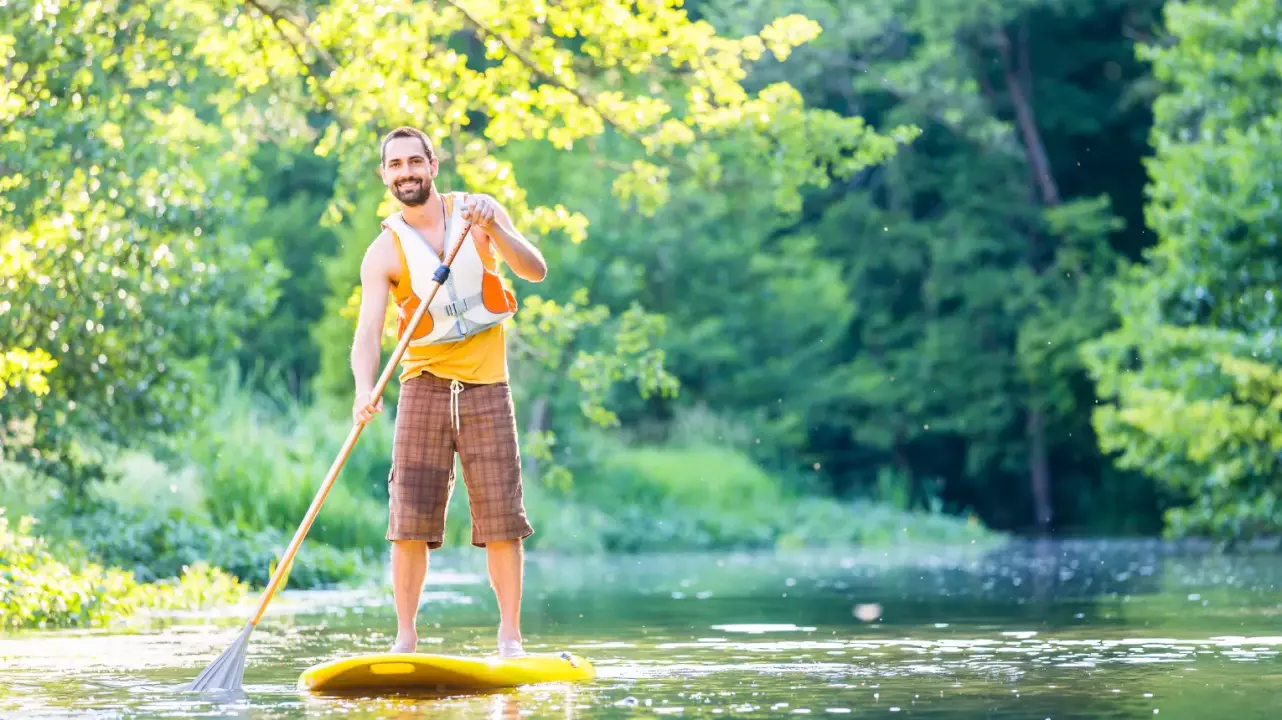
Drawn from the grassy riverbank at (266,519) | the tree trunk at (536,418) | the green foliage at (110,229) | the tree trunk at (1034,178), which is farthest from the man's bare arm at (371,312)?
the tree trunk at (1034,178)

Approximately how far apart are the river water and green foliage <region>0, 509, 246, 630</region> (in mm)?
373

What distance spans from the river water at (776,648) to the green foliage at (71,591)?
373 millimetres

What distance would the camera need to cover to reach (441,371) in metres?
8.16

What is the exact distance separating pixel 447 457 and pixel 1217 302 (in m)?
16.0

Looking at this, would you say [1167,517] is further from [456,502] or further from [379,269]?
[379,269]

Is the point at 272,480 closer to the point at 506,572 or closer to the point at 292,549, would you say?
the point at 506,572

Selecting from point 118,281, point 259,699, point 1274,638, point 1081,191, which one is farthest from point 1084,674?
point 1081,191

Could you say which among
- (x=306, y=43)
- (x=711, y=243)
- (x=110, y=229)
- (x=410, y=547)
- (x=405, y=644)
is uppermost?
(x=711, y=243)

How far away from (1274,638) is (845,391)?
23.1 metres

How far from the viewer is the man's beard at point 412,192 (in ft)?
26.5

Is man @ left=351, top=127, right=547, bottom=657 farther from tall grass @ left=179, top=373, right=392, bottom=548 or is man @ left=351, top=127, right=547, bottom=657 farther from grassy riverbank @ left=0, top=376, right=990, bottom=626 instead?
tall grass @ left=179, top=373, right=392, bottom=548

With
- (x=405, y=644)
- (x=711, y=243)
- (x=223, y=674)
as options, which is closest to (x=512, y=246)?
(x=405, y=644)

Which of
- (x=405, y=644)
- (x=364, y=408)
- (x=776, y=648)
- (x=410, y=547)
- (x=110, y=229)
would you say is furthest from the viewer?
(x=110, y=229)

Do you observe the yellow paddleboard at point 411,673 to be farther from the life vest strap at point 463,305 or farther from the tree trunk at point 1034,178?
the tree trunk at point 1034,178
